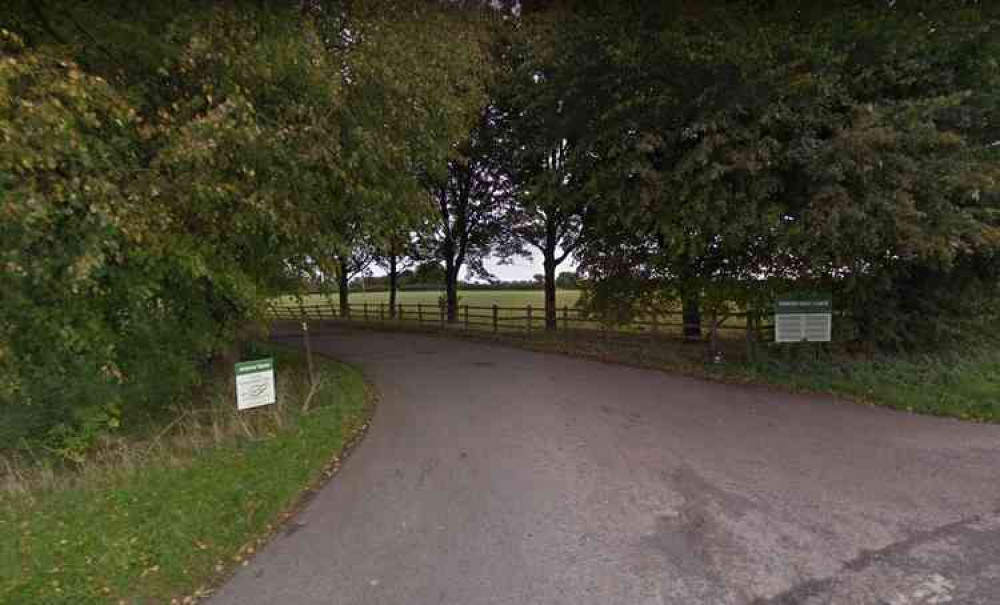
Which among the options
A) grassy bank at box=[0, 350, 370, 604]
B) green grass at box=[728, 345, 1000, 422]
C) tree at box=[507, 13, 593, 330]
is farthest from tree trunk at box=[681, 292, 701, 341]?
grassy bank at box=[0, 350, 370, 604]

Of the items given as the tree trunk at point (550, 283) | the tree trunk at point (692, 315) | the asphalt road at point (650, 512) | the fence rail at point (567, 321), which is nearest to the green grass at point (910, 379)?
the asphalt road at point (650, 512)

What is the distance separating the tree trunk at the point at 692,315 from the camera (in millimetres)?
9641

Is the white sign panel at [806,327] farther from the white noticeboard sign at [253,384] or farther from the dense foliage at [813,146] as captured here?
the white noticeboard sign at [253,384]

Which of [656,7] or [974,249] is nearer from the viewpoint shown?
[974,249]

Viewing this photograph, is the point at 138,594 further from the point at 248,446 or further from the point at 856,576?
the point at 856,576

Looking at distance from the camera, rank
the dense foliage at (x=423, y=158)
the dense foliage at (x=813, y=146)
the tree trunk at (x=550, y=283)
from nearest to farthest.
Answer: the dense foliage at (x=423, y=158)
the dense foliage at (x=813, y=146)
the tree trunk at (x=550, y=283)

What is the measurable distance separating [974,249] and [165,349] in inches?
485

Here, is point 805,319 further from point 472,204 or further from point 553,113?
point 472,204

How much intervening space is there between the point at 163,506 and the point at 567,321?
11.8m

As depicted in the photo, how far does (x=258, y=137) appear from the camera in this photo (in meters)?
4.77

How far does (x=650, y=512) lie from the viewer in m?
3.69

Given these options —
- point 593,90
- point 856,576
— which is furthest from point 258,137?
point 593,90

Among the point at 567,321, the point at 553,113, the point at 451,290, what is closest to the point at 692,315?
the point at 567,321

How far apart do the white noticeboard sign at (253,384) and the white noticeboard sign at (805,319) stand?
813 cm
